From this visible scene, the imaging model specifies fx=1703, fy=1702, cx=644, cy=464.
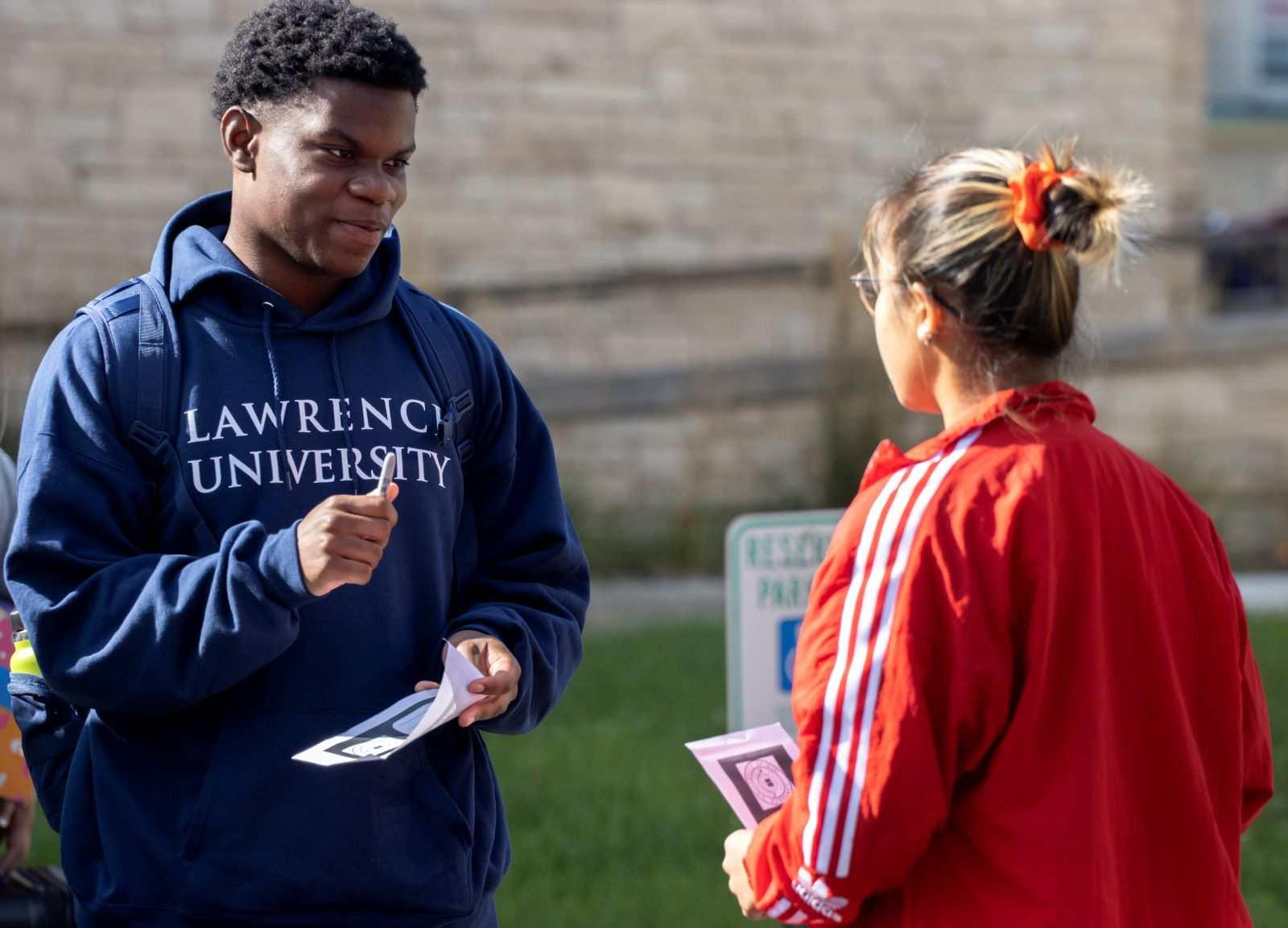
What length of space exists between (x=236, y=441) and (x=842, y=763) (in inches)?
34.0

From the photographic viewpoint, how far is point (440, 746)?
230 centimetres

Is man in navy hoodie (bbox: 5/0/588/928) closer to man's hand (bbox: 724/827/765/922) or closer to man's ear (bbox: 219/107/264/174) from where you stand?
man's ear (bbox: 219/107/264/174)

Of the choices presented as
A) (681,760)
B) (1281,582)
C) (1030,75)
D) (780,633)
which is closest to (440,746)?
(780,633)

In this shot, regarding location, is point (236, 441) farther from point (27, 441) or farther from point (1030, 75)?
point (1030, 75)

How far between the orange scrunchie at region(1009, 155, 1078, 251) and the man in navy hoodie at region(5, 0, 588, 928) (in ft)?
2.65

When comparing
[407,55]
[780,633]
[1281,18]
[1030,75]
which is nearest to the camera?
[407,55]

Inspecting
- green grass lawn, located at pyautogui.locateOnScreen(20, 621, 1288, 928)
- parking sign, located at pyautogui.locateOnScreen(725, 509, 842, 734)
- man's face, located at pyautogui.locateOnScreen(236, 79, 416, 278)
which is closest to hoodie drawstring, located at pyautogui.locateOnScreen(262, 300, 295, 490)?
man's face, located at pyautogui.locateOnScreen(236, 79, 416, 278)

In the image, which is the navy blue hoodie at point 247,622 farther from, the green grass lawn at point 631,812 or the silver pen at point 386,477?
the green grass lawn at point 631,812

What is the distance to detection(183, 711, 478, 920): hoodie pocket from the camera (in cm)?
211

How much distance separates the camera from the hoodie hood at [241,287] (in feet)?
7.38

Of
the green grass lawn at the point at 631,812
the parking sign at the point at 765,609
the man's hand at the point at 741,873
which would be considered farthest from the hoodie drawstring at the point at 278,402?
the green grass lawn at the point at 631,812

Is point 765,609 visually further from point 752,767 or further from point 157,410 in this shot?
point 157,410

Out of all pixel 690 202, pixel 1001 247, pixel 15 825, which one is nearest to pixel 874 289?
pixel 1001 247

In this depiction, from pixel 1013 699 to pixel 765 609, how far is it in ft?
5.23
